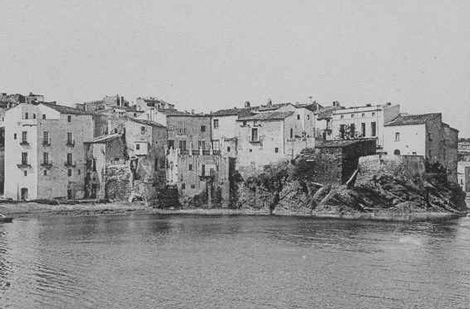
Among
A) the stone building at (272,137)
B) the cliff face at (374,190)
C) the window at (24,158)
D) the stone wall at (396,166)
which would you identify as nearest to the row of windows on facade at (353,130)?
the stone building at (272,137)

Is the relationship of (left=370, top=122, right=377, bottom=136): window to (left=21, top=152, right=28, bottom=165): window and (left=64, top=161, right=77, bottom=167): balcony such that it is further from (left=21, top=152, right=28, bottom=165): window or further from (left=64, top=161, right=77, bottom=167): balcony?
(left=21, top=152, right=28, bottom=165): window

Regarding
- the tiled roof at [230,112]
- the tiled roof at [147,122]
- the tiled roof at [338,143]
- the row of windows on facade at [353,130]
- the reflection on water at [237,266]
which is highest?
the tiled roof at [230,112]

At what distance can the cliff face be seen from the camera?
60.8m

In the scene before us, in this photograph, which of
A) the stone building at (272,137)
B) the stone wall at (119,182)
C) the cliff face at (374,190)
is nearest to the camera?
the cliff face at (374,190)

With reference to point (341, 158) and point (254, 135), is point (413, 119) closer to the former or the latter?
point (341, 158)

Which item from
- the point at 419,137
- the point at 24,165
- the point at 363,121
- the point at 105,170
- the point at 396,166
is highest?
the point at 363,121

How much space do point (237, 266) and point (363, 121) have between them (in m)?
38.0

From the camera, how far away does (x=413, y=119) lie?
64125 millimetres

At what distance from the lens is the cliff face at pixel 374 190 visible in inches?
2392

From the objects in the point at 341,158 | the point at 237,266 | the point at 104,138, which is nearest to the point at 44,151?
the point at 104,138

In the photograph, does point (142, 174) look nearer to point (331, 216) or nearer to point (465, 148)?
point (331, 216)

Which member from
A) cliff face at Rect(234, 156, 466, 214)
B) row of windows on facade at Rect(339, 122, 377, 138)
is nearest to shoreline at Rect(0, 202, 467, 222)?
cliff face at Rect(234, 156, 466, 214)

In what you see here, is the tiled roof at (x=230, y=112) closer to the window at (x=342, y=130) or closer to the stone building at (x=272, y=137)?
the stone building at (x=272, y=137)

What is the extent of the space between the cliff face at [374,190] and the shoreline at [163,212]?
859 millimetres
